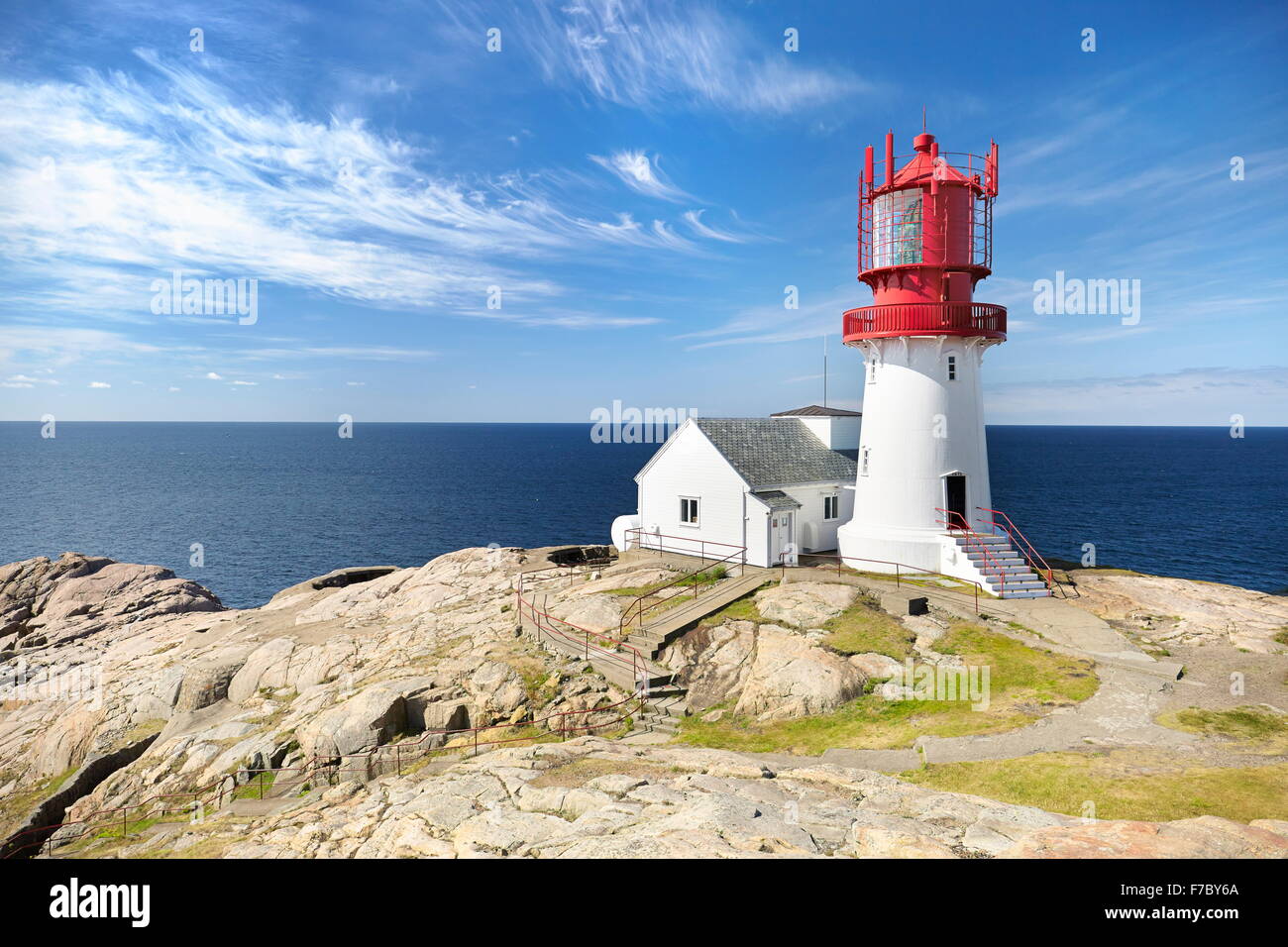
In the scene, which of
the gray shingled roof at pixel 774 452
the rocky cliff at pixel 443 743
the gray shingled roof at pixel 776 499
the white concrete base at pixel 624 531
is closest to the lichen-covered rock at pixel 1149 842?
the rocky cliff at pixel 443 743

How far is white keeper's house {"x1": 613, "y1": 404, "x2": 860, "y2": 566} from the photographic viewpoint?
31219 millimetres

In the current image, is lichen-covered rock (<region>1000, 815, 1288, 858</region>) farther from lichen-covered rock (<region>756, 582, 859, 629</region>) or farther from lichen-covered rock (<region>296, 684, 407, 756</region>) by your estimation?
lichen-covered rock (<region>296, 684, 407, 756</region>)

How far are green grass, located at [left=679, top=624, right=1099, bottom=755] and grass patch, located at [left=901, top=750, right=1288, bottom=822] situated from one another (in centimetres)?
206

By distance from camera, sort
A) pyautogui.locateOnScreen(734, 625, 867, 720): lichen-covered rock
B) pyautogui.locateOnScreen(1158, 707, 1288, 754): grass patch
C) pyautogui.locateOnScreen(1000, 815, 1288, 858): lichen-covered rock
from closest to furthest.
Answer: pyautogui.locateOnScreen(1000, 815, 1288, 858): lichen-covered rock < pyautogui.locateOnScreen(1158, 707, 1288, 754): grass patch < pyautogui.locateOnScreen(734, 625, 867, 720): lichen-covered rock

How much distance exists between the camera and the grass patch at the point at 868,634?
21.2 meters

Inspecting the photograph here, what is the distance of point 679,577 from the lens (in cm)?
3028

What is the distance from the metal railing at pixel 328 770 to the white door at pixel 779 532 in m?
11.1

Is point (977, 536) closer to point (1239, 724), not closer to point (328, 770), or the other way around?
point (1239, 724)

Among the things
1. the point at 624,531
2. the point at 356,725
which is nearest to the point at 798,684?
the point at 356,725

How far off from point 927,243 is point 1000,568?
42.4 ft

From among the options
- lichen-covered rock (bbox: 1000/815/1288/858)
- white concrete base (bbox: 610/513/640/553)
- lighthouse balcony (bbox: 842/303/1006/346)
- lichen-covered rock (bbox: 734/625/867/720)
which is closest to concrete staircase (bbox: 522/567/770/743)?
lichen-covered rock (bbox: 734/625/867/720)

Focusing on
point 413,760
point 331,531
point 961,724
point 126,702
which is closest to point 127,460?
point 331,531

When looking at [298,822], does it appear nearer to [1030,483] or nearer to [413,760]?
[413,760]
